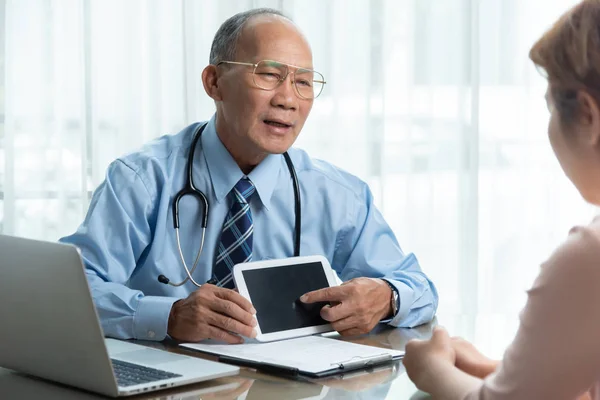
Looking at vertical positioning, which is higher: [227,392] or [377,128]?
[377,128]

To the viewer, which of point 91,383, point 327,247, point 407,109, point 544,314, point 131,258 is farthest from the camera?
point 407,109

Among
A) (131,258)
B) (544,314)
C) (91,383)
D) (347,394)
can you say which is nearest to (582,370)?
(544,314)

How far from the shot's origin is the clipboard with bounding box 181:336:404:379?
1396mm

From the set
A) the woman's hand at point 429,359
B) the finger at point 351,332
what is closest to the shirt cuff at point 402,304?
the finger at point 351,332

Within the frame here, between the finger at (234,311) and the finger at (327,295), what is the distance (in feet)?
0.48

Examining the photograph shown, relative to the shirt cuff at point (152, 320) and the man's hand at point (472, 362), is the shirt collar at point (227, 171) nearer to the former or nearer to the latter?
the shirt cuff at point (152, 320)

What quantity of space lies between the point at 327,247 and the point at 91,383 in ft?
3.13

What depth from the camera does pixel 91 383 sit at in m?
1.25

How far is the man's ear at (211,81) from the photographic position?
6.97 feet

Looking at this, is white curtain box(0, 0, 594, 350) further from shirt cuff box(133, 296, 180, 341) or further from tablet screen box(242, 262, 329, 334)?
shirt cuff box(133, 296, 180, 341)

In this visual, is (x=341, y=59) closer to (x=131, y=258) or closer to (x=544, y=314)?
(x=131, y=258)

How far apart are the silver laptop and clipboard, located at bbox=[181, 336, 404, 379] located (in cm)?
7

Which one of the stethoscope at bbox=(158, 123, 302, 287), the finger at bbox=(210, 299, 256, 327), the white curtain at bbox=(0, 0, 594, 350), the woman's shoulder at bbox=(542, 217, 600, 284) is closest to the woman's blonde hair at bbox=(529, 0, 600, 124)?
the woman's shoulder at bbox=(542, 217, 600, 284)

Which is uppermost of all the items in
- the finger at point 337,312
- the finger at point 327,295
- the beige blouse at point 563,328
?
the beige blouse at point 563,328
